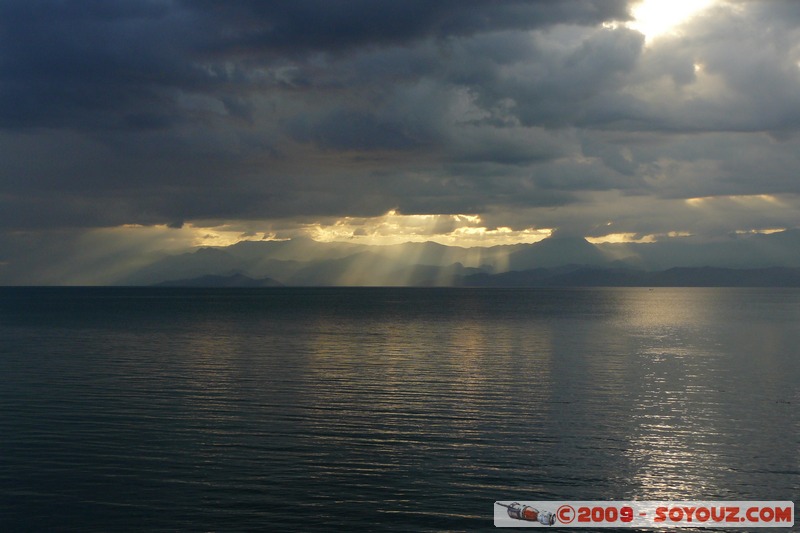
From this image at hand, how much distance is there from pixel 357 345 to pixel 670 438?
67.2 meters

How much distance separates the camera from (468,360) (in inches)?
3551

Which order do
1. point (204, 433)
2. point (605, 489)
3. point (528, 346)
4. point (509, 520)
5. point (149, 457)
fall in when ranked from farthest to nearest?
point (528, 346) → point (204, 433) → point (149, 457) → point (605, 489) → point (509, 520)

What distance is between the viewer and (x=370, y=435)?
46719 millimetres

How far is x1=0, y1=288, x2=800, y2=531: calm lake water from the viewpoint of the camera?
33.7 m

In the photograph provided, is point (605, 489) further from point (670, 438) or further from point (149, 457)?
point (149, 457)

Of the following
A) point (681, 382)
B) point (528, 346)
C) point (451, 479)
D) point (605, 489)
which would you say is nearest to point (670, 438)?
point (605, 489)
